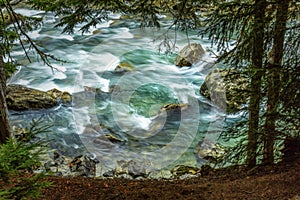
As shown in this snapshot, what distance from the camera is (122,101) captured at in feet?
41.2

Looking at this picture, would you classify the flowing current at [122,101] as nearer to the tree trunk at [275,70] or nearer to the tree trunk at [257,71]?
the tree trunk at [257,71]

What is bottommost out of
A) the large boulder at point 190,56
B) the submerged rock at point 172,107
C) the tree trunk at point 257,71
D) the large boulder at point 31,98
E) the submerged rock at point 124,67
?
the submerged rock at point 172,107

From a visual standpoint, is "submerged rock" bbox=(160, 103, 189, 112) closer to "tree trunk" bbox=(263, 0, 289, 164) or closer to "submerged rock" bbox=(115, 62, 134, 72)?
"submerged rock" bbox=(115, 62, 134, 72)

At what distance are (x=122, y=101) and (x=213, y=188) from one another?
8.07 metres

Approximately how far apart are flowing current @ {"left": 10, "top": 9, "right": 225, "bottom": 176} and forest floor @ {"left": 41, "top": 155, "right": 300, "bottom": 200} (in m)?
2.65

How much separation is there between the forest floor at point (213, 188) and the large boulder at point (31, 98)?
20.5 feet

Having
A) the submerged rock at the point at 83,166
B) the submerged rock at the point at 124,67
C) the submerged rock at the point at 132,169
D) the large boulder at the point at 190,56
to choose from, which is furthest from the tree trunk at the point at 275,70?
the submerged rock at the point at 124,67

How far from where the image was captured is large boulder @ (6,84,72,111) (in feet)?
37.0

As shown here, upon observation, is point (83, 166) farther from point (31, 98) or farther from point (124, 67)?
point (124, 67)

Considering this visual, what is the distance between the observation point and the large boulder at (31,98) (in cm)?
1127

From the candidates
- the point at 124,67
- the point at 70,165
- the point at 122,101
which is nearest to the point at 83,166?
the point at 70,165

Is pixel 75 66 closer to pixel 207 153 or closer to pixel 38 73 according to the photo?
pixel 38 73

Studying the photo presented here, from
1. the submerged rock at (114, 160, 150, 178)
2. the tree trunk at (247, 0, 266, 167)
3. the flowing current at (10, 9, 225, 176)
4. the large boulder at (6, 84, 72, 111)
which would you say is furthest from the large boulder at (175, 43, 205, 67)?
the tree trunk at (247, 0, 266, 167)

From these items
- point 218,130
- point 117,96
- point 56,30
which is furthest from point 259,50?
point 56,30
